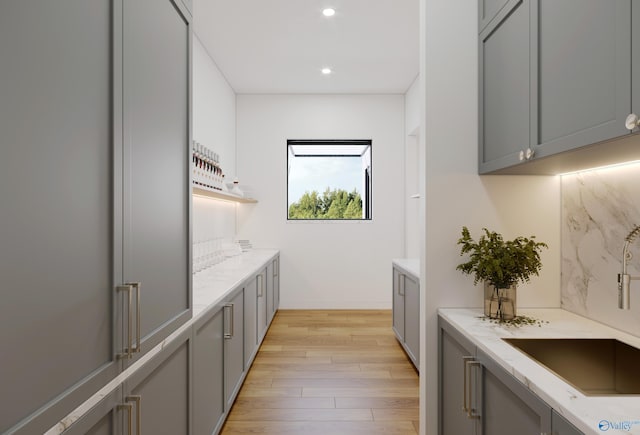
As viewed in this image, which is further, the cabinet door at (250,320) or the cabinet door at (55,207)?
the cabinet door at (250,320)

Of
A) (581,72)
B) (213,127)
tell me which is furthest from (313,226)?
(581,72)

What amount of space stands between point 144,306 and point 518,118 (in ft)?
5.13

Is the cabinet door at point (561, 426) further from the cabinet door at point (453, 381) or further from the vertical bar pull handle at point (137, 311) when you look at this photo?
the vertical bar pull handle at point (137, 311)

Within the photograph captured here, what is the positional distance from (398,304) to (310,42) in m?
2.68

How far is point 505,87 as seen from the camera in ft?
5.58

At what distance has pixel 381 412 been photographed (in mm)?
2582

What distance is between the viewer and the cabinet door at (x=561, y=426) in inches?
35.9

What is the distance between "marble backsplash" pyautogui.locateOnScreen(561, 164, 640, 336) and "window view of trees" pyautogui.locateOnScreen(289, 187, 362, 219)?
148 inches

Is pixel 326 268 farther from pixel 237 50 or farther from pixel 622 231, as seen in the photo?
pixel 622 231

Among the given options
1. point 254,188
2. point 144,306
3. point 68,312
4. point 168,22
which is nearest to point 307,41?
point 254,188

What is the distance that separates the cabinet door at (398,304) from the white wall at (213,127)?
197 cm

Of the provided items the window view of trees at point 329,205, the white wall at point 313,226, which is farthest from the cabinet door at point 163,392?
the window view of trees at point 329,205

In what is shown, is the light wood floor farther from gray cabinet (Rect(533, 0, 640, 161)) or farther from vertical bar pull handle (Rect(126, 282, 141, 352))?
gray cabinet (Rect(533, 0, 640, 161))

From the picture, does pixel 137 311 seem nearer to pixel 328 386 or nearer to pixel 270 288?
pixel 328 386
